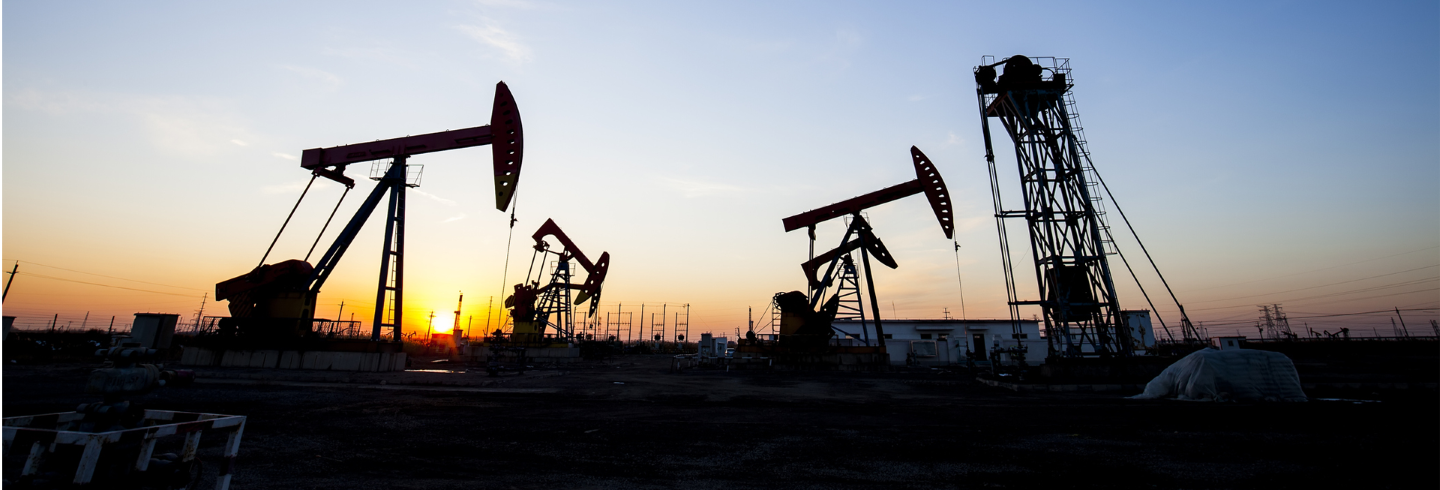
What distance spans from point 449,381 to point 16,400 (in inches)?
311

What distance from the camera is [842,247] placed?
98.3 feet

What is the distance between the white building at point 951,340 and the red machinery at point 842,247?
44.7 inches

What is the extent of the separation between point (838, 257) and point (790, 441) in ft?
74.6

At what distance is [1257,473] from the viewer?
6.13m

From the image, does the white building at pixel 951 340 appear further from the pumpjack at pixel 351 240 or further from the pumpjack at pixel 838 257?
the pumpjack at pixel 351 240

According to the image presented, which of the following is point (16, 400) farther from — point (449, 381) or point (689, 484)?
point (689, 484)

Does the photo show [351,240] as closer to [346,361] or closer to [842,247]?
[346,361]

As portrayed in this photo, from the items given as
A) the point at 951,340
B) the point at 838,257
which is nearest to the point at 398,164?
the point at 838,257

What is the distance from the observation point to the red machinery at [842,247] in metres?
29.0

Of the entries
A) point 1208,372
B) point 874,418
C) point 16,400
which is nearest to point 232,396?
point 16,400

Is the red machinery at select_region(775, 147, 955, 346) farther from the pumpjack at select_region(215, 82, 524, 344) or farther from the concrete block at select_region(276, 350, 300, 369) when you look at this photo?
the concrete block at select_region(276, 350, 300, 369)

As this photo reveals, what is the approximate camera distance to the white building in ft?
122

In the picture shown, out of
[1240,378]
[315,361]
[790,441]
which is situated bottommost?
[790,441]

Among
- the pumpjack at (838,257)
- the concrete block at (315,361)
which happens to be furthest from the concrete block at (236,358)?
the pumpjack at (838,257)
